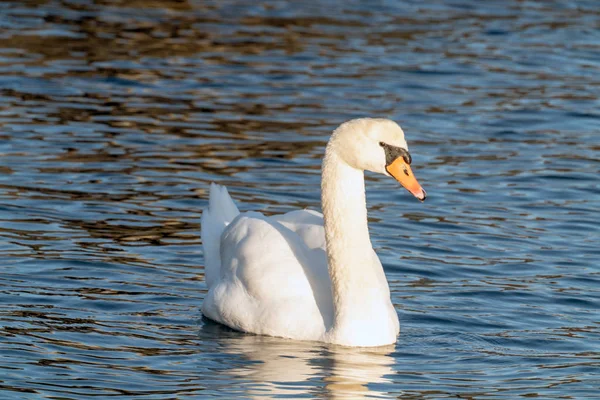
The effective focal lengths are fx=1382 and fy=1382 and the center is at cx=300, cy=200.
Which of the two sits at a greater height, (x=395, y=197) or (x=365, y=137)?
(x=365, y=137)

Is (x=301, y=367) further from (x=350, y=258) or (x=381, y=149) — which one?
(x=381, y=149)

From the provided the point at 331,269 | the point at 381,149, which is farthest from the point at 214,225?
the point at 381,149

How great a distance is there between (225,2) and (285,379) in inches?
655

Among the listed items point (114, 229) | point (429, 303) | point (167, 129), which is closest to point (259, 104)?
point (167, 129)

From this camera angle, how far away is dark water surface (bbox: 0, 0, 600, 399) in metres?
8.67

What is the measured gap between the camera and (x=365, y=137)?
9094 mm

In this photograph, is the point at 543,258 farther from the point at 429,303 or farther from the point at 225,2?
the point at 225,2

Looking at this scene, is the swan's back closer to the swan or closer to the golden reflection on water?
the swan

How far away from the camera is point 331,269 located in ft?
30.7

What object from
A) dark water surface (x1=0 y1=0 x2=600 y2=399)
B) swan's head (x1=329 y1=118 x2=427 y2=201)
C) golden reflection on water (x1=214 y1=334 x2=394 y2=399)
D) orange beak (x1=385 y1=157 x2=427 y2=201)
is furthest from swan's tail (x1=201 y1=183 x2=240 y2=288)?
orange beak (x1=385 y1=157 x2=427 y2=201)

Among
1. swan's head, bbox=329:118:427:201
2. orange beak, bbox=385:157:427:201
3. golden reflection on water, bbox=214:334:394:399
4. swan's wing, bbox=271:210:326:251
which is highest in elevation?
swan's head, bbox=329:118:427:201

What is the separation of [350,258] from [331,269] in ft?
0.54

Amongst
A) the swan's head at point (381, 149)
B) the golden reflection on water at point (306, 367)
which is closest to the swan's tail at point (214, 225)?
the golden reflection on water at point (306, 367)

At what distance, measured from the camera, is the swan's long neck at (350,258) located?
918 centimetres
